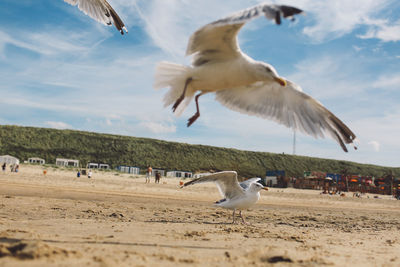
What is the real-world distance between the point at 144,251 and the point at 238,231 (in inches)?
113

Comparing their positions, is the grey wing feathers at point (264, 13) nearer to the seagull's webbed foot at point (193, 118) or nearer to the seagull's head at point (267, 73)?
the seagull's head at point (267, 73)

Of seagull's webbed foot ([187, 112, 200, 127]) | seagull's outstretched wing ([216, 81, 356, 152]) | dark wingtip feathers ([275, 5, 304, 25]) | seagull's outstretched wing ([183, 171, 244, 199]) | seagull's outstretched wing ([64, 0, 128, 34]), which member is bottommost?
seagull's outstretched wing ([183, 171, 244, 199])

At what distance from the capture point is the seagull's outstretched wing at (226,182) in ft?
26.2

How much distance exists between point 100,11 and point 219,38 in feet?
15.3

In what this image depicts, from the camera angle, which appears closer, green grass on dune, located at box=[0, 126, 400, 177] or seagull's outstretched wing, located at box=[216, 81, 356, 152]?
seagull's outstretched wing, located at box=[216, 81, 356, 152]

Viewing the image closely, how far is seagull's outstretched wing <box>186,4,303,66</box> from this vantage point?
378 centimetres

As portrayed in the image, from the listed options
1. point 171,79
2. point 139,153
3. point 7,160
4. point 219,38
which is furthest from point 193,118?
point 139,153

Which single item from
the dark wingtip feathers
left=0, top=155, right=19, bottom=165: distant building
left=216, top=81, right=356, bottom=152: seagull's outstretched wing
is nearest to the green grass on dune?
left=0, top=155, right=19, bottom=165: distant building

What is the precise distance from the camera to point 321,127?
5.77 metres

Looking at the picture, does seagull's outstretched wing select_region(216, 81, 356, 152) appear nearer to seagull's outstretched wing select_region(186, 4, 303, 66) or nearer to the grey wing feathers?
seagull's outstretched wing select_region(186, 4, 303, 66)

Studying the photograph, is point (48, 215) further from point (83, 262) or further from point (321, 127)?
point (321, 127)

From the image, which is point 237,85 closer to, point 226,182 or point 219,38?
point 219,38

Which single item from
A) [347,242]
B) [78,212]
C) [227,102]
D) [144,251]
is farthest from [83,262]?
[78,212]

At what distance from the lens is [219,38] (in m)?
4.80
